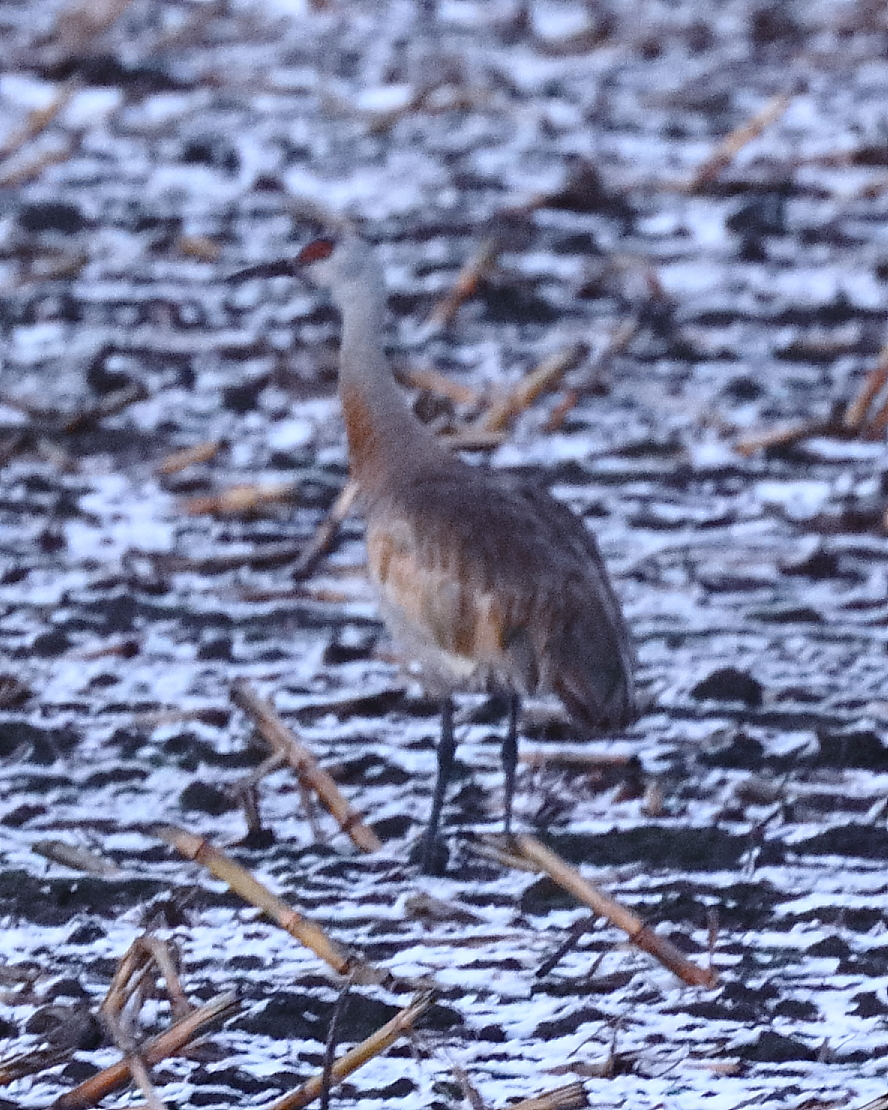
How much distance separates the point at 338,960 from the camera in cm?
373

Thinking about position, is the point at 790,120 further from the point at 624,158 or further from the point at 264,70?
the point at 264,70

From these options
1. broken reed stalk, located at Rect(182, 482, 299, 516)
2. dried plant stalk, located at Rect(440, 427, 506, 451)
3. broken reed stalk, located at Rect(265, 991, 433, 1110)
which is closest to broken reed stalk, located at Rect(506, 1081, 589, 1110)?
broken reed stalk, located at Rect(265, 991, 433, 1110)

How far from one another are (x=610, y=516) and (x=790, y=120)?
10.6 ft

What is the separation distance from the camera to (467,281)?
7.34 meters

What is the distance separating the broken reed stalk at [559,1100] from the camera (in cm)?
326

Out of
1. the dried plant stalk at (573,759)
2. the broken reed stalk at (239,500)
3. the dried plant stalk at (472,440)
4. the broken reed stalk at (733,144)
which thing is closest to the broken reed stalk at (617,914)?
the dried plant stalk at (573,759)

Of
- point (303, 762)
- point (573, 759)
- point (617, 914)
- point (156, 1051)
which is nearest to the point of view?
point (156, 1051)

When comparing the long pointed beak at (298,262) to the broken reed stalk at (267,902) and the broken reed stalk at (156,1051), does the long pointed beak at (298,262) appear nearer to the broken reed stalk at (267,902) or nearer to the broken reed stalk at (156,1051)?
the broken reed stalk at (267,902)

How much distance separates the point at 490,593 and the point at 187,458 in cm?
228

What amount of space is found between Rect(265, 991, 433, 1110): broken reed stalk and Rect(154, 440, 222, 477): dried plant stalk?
303 cm

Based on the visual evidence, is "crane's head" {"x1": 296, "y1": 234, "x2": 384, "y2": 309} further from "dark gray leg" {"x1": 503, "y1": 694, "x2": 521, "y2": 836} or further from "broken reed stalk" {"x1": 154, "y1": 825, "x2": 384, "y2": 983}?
"broken reed stalk" {"x1": 154, "y1": 825, "x2": 384, "y2": 983}

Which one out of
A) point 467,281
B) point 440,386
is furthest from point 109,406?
point 467,281

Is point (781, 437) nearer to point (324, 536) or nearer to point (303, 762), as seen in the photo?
point (324, 536)

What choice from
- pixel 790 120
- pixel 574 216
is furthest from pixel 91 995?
pixel 790 120
